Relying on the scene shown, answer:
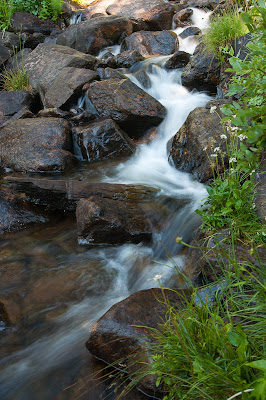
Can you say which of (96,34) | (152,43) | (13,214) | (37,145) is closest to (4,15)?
(96,34)

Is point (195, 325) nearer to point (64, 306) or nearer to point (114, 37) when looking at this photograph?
point (64, 306)

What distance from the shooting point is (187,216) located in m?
4.74

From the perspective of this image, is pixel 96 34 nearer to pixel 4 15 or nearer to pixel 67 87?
pixel 4 15

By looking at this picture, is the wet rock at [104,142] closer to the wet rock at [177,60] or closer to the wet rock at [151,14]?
the wet rock at [177,60]

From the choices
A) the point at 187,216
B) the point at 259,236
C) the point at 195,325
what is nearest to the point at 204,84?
the point at 187,216

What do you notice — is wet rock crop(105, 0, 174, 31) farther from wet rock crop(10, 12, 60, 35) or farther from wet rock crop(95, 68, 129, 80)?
wet rock crop(95, 68, 129, 80)

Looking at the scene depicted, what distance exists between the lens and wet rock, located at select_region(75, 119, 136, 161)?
7.03 metres

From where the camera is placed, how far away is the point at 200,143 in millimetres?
5324

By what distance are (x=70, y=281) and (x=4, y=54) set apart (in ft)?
29.9

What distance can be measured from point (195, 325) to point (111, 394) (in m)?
0.99

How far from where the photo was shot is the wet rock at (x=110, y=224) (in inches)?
185

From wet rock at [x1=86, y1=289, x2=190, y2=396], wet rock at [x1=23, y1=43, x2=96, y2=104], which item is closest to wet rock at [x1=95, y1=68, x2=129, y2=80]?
wet rock at [x1=23, y1=43, x2=96, y2=104]

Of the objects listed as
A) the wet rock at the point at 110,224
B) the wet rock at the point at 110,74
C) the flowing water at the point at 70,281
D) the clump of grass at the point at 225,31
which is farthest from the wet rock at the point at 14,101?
the wet rock at the point at 110,224

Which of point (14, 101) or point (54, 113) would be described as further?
point (14, 101)
